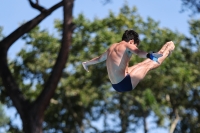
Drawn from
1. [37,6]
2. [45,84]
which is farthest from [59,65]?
[37,6]

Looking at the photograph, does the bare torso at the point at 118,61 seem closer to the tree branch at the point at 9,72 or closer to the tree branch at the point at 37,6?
the tree branch at the point at 9,72

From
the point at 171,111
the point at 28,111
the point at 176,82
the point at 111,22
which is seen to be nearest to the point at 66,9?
the point at 28,111

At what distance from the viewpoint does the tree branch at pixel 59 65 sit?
13122 millimetres

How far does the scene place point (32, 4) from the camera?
554 inches

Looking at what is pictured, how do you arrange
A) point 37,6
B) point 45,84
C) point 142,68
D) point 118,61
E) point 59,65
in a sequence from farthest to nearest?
1. point 37,6
2. point 45,84
3. point 59,65
4. point 142,68
5. point 118,61

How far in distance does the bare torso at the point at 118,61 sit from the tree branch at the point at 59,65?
7.62 meters

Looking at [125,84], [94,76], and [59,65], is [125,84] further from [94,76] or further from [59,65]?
[94,76]

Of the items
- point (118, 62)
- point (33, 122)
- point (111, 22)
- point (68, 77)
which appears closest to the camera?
point (118, 62)

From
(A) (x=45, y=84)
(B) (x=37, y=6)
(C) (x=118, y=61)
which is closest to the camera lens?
(C) (x=118, y=61)

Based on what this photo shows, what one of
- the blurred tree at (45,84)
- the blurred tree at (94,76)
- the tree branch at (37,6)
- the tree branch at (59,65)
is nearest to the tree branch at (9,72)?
the blurred tree at (45,84)

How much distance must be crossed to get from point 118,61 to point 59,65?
8.15 meters

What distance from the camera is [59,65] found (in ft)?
44.6

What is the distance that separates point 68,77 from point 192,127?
712 centimetres

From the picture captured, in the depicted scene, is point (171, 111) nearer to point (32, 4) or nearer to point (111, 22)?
point (111, 22)
